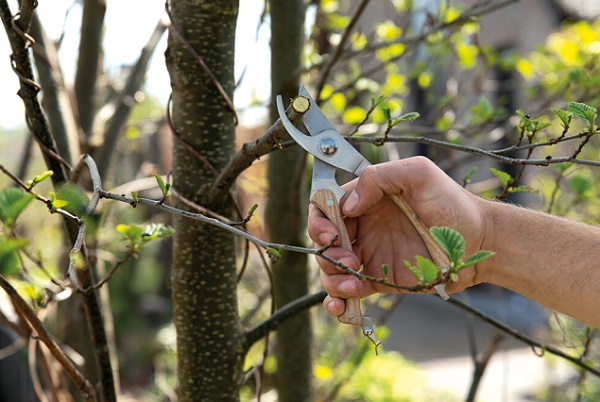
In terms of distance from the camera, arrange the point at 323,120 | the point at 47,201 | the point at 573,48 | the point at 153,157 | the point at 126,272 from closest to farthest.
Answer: the point at 47,201 < the point at 323,120 < the point at 573,48 < the point at 126,272 < the point at 153,157

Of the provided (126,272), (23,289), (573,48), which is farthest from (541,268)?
(126,272)

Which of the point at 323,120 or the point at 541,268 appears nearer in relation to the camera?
the point at 323,120

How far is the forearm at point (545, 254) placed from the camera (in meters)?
1.54

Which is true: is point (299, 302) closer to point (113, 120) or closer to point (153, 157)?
point (113, 120)

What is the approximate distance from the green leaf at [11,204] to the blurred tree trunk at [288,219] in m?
1.36

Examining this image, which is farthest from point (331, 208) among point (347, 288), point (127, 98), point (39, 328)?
point (127, 98)

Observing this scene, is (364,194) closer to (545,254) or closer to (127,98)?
(545,254)

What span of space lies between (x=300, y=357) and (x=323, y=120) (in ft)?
4.20

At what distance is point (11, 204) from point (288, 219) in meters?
1.58

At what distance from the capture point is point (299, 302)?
160 cm

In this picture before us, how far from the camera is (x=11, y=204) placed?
98 cm

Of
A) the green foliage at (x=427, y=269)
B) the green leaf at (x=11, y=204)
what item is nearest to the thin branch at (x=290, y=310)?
the green foliage at (x=427, y=269)

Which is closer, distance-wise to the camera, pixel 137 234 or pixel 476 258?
pixel 476 258

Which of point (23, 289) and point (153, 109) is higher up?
point (153, 109)
